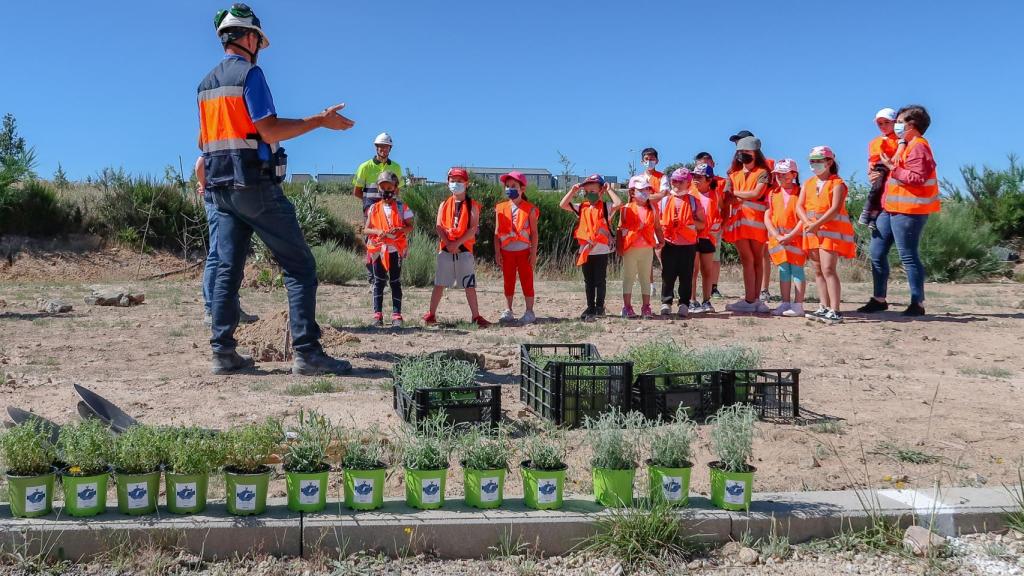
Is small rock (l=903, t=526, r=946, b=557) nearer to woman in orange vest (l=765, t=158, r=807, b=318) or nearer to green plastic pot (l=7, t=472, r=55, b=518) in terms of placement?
green plastic pot (l=7, t=472, r=55, b=518)

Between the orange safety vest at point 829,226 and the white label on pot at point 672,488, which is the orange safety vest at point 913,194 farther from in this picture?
the white label on pot at point 672,488

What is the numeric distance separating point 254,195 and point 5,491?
2679 millimetres

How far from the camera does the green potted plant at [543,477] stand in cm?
341

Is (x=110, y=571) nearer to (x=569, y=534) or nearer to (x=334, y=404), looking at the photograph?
(x=569, y=534)

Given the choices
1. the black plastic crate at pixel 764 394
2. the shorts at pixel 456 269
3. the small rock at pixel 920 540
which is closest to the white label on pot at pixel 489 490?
the small rock at pixel 920 540

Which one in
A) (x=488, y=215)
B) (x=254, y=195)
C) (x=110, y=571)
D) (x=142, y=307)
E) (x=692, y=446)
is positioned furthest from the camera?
(x=488, y=215)

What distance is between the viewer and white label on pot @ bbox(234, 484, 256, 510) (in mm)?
3268

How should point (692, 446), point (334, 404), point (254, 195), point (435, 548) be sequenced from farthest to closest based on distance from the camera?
1. point (254, 195)
2. point (334, 404)
3. point (692, 446)
4. point (435, 548)

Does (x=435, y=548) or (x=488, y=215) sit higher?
(x=488, y=215)

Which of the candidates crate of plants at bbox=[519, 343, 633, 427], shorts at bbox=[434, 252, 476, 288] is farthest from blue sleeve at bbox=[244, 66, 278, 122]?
shorts at bbox=[434, 252, 476, 288]

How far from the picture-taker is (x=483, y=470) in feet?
11.3

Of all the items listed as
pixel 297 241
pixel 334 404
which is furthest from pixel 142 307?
pixel 334 404

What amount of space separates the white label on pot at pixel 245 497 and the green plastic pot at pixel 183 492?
0.15m

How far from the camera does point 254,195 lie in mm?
5734
